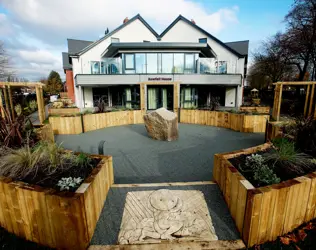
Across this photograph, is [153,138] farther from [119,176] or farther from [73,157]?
[73,157]

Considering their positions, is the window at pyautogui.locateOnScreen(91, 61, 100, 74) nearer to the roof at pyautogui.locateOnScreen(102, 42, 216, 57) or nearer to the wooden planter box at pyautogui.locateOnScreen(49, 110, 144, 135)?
the roof at pyautogui.locateOnScreen(102, 42, 216, 57)

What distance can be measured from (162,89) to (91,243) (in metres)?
14.9

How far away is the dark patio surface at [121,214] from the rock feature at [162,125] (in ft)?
12.8

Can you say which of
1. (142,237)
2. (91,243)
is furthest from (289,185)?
(91,243)

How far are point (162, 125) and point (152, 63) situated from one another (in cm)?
1055

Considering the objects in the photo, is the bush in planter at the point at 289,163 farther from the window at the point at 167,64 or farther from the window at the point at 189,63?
the window at the point at 189,63

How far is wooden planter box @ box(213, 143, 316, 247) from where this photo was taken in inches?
92.5

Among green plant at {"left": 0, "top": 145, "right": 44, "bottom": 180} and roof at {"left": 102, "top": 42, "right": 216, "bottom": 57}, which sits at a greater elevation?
roof at {"left": 102, "top": 42, "right": 216, "bottom": 57}

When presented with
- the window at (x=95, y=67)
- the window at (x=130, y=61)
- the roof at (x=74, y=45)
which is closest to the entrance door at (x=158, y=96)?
Answer: the window at (x=130, y=61)

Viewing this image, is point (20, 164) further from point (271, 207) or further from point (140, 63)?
point (140, 63)

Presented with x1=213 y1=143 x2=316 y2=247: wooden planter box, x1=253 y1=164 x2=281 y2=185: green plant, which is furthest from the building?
x1=213 y1=143 x2=316 y2=247: wooden planter box

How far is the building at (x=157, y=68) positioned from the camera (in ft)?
51.8

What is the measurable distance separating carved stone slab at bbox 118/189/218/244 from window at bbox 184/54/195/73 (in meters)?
14.7

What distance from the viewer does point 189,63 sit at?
16.4 metres
